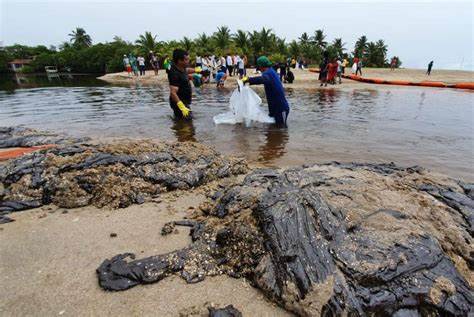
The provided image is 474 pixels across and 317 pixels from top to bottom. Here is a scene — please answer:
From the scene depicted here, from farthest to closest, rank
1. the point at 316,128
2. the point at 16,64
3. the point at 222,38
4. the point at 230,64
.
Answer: the point at 16,64
the point at 222,38
the point at 230,64
the point at 316,128

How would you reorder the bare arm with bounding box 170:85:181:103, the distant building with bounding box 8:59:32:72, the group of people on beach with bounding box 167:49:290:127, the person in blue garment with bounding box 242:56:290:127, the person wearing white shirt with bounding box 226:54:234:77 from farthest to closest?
1. the distant building with bounding box 8:59:32:72
2. the person wearing white shirt with bounding box 226:54:234:77
3. the person in blue garment with bounding box 242:56:290:127
4. the bare arm with bounding box 170:85:181:103
5. the group of people on beach with bounding box 167:49:290:127

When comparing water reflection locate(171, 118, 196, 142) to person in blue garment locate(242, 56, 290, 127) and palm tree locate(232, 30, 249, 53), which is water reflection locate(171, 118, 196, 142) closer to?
person in blue garment locate(242, 56, 290, 127)

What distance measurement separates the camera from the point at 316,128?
774cm

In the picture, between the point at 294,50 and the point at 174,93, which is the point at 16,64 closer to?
the point at 294,50

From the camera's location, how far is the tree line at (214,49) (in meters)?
35.1

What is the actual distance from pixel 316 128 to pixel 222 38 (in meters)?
30.7

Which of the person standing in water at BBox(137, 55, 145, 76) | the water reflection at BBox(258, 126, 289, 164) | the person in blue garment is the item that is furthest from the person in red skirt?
the person standing in water at BBox(137, 55, 145, 76)

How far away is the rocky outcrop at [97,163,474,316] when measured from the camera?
6.16 ft

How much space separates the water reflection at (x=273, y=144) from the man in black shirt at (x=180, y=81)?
1847 mm

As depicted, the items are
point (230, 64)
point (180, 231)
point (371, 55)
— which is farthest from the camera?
point (371, 55)

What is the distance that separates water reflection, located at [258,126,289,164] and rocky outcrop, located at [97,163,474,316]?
2.40 meters

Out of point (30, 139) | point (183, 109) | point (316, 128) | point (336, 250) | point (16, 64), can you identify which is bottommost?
point (16, 64)

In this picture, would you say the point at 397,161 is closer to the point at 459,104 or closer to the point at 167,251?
the point at 167,251

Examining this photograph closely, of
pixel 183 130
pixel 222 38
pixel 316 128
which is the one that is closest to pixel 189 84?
pixel 183 130
